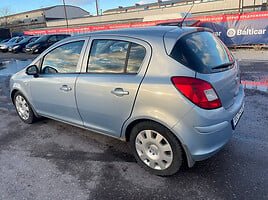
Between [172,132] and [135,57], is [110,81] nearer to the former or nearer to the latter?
[135,57]

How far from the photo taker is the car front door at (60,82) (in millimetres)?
3182

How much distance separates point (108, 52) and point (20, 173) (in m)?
1.89

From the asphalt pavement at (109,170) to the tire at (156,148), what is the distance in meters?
0.13

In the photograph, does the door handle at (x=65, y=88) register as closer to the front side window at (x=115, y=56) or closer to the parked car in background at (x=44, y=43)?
the front side window at (x=115, y=56)

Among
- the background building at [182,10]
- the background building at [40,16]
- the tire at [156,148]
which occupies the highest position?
the background building at [40,16]

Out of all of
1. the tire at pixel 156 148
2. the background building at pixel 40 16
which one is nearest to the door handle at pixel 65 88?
the tire at pixel 156 148

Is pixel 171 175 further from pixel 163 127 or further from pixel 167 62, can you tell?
pixel 167 62

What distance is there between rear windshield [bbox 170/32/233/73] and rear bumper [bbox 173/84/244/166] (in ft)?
1.51

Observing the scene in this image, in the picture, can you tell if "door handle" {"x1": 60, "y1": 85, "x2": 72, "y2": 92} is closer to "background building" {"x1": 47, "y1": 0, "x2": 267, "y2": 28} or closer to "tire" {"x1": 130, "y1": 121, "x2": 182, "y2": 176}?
"tire" {"x1": 130, "y1": 121, "x2": 182, "y2": 176}

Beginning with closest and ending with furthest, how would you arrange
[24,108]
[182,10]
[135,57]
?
1. [135,57]
2. [24,108]
3. [182,10]

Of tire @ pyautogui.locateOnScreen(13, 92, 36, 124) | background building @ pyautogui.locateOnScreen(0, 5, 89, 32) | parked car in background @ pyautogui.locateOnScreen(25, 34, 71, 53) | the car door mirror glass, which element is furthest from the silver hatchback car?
background building @ pyautogui.locateOnScreen(0, 5, 89, 32)

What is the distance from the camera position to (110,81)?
2719mm

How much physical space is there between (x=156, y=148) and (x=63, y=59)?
194cm

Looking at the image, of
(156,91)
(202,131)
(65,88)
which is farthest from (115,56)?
(202,131)
